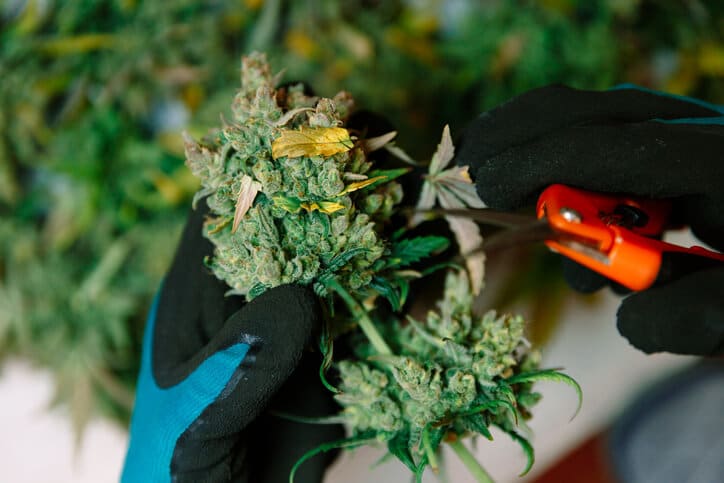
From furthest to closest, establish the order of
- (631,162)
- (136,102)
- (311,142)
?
1. (136,102)
2. (631,162)
3. (311,142)

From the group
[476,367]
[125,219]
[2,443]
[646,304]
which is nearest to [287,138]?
[476,367]

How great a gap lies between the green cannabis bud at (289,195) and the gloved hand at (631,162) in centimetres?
17

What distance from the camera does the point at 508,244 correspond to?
50cm

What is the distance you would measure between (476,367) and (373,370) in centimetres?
10

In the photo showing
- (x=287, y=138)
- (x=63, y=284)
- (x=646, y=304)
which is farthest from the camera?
(x=63, y=284)

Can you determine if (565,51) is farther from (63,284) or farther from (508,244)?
(63,284)

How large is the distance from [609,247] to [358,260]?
0.23m

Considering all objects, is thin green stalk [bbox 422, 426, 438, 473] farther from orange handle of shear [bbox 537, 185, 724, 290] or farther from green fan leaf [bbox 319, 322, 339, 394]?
orange handle of shear [bbox 537, 185, 724, 290]

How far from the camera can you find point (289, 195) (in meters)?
0.48

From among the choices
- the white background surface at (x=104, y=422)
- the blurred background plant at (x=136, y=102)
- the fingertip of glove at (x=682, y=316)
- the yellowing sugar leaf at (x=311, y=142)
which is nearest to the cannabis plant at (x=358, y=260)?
the yellowing sugar leaf at (x=311, y=142)

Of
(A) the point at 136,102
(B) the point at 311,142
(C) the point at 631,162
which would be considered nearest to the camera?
(B) the point at 311,142

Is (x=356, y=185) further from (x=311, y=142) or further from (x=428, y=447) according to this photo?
(x=428, y=447)

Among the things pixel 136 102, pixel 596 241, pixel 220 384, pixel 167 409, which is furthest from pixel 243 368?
pixel 136 102

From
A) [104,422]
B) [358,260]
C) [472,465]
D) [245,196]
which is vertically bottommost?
[104,422]
